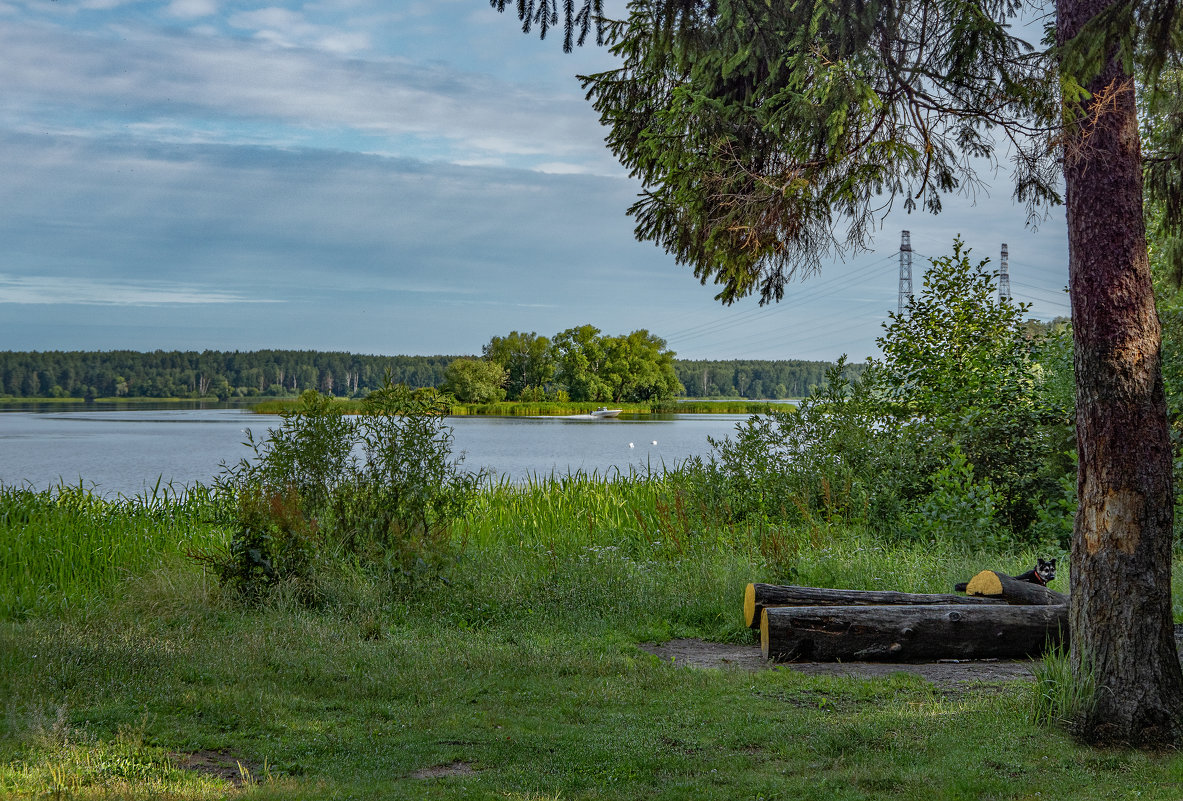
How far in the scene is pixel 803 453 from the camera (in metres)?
11.7

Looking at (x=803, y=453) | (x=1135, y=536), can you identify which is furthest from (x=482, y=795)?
(x=803, y=453)

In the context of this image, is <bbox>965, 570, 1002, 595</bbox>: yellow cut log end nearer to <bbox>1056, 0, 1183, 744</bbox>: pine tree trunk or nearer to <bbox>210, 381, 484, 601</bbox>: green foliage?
<bbox>1056, 0, 1183, 744</bbox>: pine tree trunk

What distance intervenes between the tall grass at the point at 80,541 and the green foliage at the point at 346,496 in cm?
110

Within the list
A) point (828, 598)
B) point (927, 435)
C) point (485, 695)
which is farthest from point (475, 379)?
point (485, 695)

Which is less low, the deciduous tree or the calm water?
the deciduous tree

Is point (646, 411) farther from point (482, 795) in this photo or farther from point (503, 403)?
point (482, 795)

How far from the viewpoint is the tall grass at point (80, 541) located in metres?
8.30

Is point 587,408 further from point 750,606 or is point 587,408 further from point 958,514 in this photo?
point 750,606

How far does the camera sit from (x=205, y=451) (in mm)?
32031

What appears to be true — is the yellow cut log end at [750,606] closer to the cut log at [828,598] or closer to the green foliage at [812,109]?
the cut log at [828,598]

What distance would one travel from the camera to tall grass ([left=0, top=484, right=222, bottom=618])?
8.30 meters

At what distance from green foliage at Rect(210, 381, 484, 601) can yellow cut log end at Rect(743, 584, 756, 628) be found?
287cm

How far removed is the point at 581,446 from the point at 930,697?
31.1m

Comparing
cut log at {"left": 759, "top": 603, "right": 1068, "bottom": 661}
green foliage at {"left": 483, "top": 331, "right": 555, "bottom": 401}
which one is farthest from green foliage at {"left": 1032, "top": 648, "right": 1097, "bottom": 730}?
green foliage at {"left": 483, "top": 331, "right": 555, "bottom": 401}
